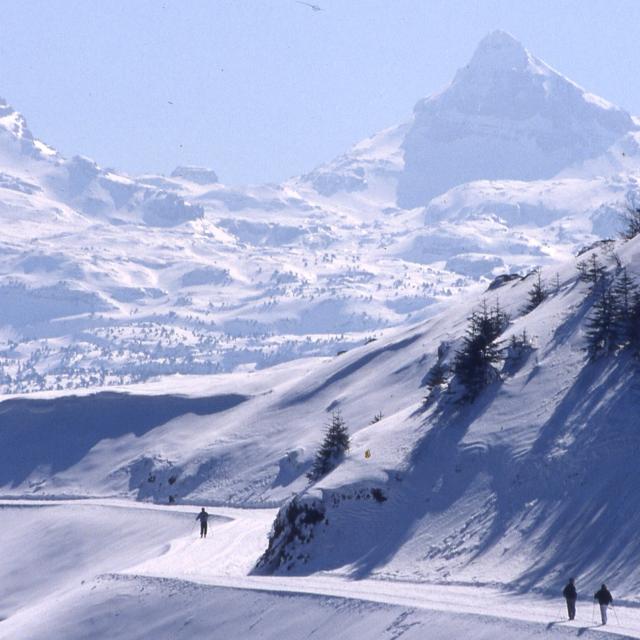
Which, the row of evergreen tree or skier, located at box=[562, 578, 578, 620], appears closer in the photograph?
skier, located at box=[562, 578, 578, 620]

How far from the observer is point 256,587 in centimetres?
4566

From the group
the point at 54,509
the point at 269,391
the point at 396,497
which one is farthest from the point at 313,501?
the point at 269,391

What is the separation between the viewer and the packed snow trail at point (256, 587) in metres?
37.1

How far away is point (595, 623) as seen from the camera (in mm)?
35406

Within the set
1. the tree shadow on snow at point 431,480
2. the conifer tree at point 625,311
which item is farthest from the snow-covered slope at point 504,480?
the conifer tree at point 625,311

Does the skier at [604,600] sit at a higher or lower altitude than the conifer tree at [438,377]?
lower

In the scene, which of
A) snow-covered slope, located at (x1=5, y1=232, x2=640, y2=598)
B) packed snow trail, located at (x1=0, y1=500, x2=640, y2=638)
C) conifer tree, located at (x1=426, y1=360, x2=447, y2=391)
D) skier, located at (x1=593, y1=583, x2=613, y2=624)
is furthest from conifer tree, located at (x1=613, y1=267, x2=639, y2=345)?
skier, located at (x1=593, y1=583, x2=613, y2=624)

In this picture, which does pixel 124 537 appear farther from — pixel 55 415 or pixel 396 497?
pixel 55 415

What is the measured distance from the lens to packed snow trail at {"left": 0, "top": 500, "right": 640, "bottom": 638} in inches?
1462

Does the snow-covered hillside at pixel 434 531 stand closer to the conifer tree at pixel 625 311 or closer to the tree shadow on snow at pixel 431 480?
the tree shadow on snow at pixel 431 480

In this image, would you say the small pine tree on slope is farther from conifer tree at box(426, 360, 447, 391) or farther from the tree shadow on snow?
conifer tree at box(426, 360, 447, 391)

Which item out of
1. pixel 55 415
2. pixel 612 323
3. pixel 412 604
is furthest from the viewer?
pixel 55 415

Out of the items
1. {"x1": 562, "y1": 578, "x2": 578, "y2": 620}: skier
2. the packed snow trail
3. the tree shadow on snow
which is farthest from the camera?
the tree shadow on snow

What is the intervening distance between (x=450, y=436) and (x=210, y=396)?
57.5 metres
